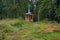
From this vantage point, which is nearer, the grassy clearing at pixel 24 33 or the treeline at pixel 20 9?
the grassy clearing at pixel 24 33

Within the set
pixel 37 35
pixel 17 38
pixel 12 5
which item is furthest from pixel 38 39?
pixel 12 5

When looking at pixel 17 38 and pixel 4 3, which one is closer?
pixel 17 38

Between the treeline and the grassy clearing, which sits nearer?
the grassy clearing

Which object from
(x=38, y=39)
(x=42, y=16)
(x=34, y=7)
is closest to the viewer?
(x=38, y=39)

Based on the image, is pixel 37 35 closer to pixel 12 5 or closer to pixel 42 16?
pixel 42 16

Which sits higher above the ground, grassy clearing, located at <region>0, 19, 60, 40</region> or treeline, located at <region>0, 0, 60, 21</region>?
grassy clearing, located at <region>0, 19, 60, 40</region>

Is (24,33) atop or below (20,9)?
atop

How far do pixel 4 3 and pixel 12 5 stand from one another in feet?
7.90

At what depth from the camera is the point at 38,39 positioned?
12117 mm

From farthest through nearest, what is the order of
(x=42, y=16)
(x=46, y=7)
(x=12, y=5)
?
(x=12, y=5), (x=42, y=16), (x=46, y=7)

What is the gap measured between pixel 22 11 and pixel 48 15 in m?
8.74

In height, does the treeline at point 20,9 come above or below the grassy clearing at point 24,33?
below

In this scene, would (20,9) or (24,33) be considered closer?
(24,33)

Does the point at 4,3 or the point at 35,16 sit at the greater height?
the point at 4,3
